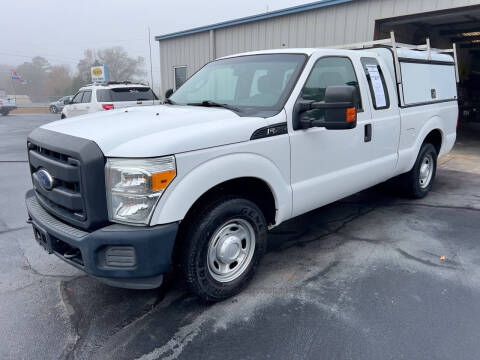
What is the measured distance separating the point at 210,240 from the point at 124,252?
0.64 meters

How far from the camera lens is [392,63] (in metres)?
4.71

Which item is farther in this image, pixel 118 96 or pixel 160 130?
pixel 118 96

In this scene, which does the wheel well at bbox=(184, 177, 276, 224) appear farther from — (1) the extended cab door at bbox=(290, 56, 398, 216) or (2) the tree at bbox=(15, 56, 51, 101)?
(2) the tree at bbox=(15, 56, 51, 101)

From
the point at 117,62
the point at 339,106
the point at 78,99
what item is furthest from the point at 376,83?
the point at 117,62

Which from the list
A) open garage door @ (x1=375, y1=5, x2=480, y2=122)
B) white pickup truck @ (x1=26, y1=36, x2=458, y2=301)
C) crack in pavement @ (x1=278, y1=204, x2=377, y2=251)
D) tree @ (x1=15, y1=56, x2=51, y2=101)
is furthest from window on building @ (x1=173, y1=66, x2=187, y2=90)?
tree @ (x1=15, y1=56, x2=51, y2=101)

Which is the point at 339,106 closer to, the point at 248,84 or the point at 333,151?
the point at 333,151

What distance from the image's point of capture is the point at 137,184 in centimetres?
245

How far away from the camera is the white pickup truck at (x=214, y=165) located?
2486mm

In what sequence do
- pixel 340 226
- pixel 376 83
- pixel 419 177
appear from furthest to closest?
pixel 419 177, pixel 340 226, pixel 376 83

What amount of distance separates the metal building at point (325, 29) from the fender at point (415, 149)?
3.86 meters

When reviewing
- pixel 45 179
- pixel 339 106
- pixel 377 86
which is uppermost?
pixel 377 86

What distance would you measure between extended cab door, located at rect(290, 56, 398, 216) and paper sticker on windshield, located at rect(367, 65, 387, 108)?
19cm

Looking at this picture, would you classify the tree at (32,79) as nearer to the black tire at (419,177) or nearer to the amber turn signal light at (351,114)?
the black tire at (419,177)

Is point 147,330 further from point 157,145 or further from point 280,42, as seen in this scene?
point 280,42
